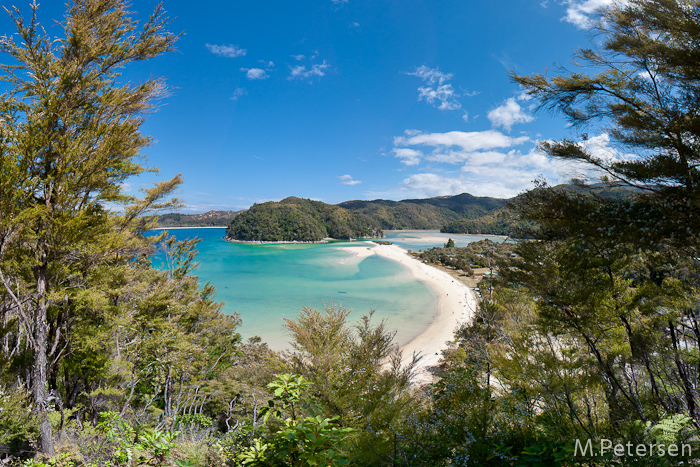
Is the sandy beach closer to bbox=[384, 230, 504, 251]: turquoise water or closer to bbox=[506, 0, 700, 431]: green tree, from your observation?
bbox=[506, 0, 700, 431]: green tree

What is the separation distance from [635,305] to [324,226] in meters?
113

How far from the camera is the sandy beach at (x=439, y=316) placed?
584 inches

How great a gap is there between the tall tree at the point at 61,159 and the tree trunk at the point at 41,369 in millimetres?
13

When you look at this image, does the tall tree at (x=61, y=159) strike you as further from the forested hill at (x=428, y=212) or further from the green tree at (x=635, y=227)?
the forested hill at (x=428, y=212)

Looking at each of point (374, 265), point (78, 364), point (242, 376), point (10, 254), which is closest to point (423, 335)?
point (242, 376)

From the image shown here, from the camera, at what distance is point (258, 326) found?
69.6 feet

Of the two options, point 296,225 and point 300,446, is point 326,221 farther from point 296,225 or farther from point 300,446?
point 300,446

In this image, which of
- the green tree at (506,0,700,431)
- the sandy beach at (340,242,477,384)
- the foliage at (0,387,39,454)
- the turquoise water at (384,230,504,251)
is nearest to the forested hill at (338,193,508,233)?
the turquoise water at (384,230,504,251)

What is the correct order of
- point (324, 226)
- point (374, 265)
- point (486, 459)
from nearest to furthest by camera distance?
1. point (486, 459)
2. point (374, 265)
3. point (324, 226)

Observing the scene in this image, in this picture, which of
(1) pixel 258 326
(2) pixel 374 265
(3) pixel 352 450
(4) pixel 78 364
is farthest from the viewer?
(2) pixel 374 265

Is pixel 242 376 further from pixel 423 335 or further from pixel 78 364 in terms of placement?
pixel 423 335

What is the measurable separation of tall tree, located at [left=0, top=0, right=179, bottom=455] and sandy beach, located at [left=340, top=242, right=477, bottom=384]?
6294mm

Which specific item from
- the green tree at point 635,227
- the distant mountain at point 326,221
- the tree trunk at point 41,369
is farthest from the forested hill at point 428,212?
the tree trunk at point 41,369

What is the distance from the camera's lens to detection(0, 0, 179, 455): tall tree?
386 centimetres
